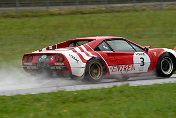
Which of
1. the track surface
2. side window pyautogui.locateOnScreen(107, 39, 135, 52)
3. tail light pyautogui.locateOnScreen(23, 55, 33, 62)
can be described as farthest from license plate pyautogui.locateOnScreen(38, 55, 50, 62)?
side window pyautogui.locateOnScreen(107, 39, 135, 52)

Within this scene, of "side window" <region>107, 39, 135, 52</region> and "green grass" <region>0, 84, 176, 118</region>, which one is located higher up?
"side window" <region>107, 39, 135, 52</region>

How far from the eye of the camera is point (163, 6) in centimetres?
3369

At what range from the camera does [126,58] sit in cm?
1005

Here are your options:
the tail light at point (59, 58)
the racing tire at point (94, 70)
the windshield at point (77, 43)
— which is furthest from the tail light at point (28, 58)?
the racing tire at point (94, 70)

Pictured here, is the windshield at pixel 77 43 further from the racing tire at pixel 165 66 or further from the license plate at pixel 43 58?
the racing tire at pixel 165 66

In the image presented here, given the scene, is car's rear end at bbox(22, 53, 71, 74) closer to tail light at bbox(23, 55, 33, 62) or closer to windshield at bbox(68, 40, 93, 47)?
tail light at bbox(23, 55, 33, 62)

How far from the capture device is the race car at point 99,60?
911cm

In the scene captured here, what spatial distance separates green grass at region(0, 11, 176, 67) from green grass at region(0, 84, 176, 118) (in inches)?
354

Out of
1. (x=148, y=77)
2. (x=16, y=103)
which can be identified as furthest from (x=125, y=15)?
(x=16, y=103)

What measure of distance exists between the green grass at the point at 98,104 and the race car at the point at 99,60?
4.71ft

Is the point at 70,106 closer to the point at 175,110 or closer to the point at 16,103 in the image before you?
the point at 16,103

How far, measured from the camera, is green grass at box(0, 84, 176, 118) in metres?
5.66

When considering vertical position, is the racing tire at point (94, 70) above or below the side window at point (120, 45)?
below

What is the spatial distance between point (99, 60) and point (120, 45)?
1011 mm
